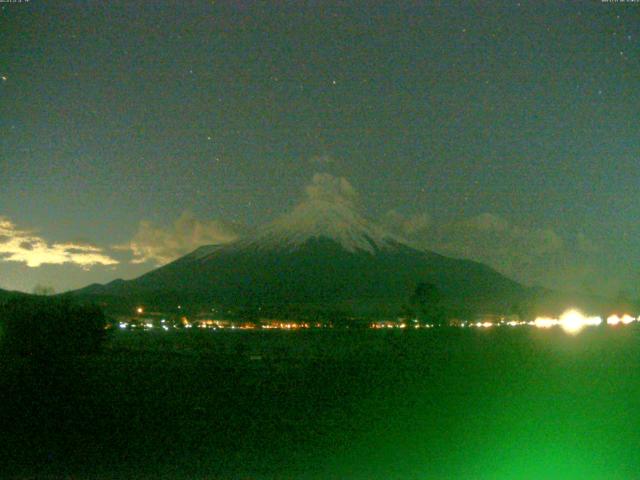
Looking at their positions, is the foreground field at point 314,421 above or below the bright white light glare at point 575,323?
below

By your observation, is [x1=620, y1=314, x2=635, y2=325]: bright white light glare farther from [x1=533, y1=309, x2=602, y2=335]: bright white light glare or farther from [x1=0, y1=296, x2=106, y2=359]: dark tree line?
[x1=0, y1=296, x2=106, y2=359]: dark tree line

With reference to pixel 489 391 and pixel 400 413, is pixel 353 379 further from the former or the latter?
pixel 400 413

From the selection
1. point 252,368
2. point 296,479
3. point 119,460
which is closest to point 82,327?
point 252,368

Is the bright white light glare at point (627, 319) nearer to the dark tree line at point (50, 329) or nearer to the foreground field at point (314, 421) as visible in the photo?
the foreground field at point (314, 421)

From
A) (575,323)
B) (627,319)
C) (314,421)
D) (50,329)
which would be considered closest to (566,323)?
(575,323)

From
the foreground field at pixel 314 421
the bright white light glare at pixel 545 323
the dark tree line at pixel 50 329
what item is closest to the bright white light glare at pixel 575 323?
the bright white light glare at pixel 545 323

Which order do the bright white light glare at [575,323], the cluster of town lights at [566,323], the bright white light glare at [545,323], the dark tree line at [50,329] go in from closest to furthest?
the dark tree line at [50,329] → the bright white light glare at [575,323] → the cluster of town lights at [566,323] → the bright white light glare at [545,323]

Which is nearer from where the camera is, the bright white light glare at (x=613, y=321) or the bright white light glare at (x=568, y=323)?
the bright white light glare at (x=568, y=323)

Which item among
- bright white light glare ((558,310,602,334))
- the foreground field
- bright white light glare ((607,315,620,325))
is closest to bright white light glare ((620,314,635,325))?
bright white light glare ((607,315,620,325))
